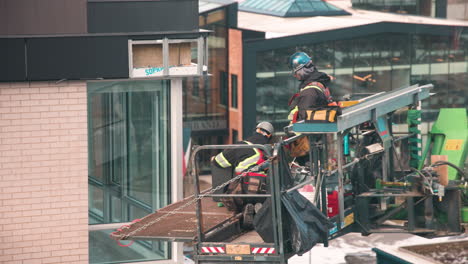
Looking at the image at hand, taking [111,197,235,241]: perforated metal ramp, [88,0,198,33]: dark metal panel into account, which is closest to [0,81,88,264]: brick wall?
[88,0,198,33]: dark metal panel

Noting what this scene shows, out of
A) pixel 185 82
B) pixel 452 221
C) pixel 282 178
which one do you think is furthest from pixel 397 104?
pixel 185 82

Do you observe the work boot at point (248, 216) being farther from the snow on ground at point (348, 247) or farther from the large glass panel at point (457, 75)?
the large glass panel at point (457, 75)

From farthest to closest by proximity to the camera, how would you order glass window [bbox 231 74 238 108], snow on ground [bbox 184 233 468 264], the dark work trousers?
glass window [bbox 231 74 238 108]
snow on ground [bbox 184 233 468 264]
the dark work trousers

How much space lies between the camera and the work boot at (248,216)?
12.9 m

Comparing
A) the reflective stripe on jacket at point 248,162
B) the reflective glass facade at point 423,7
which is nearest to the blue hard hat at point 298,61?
the reflective stripe on jacket at point 248,162

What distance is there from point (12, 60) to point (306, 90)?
4.96 metres

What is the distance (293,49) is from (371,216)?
3371cm

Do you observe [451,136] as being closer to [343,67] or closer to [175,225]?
[175,225]

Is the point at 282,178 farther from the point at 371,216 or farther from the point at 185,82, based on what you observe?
the point at 185,82

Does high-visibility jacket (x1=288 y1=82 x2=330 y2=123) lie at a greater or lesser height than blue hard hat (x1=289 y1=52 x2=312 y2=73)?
lesser

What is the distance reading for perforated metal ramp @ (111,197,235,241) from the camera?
1225cm

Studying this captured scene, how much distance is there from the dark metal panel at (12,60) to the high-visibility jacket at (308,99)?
4614 mm

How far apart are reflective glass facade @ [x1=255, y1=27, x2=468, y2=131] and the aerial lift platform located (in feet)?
100

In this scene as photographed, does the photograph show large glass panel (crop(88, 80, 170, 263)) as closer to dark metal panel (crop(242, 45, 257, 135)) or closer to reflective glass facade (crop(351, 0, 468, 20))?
dark metal panel (crop(242, 45, 257, 135))
